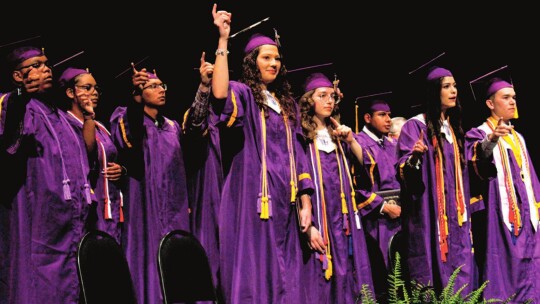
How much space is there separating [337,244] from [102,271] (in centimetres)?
199

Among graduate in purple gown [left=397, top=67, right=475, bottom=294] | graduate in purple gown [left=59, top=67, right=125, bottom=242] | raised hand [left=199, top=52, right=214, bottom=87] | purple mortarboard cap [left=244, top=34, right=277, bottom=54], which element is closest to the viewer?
raised hand [left=199, top=52, right=214, bottom=87]

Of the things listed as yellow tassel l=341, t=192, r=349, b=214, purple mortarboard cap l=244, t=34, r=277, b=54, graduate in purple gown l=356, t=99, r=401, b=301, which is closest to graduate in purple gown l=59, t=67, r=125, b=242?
purple mortarboard cap l=244, t=34, r=277, b=54

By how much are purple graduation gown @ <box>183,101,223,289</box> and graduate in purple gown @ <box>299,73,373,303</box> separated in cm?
88

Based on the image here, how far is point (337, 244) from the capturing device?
16.2ft

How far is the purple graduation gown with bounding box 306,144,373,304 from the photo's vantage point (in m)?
4.85

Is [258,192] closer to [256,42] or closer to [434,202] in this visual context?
[256,42]

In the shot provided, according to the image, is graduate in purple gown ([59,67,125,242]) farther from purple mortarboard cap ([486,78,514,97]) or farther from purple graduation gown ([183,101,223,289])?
purple mortarboard cap ([486,78,514,97])

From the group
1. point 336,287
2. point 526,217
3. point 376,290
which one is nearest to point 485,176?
point 526,217

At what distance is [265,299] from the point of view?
424 centimetres

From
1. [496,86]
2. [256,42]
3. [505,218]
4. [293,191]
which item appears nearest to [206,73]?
[256,42]

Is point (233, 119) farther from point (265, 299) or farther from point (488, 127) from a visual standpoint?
point (488, 127)

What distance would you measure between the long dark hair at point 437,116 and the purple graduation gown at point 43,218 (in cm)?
273

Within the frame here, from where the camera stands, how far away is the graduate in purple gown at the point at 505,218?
5.91m

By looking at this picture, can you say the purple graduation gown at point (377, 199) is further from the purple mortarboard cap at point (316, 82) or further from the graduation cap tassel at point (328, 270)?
the graduation cap tassel at point (328, 270)
